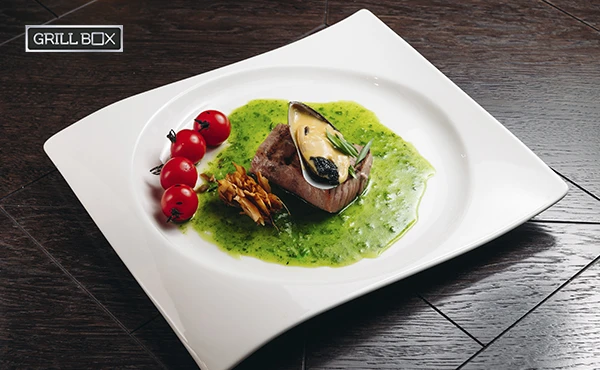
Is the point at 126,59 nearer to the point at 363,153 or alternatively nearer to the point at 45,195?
the point at 45,195

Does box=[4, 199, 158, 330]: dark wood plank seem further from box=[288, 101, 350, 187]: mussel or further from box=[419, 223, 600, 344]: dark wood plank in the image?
box=[419, 223, 600, 344]: dark wood plank

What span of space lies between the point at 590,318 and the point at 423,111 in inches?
43.1

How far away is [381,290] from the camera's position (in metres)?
2.23

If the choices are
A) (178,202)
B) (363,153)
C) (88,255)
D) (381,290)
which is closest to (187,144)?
(178,202)

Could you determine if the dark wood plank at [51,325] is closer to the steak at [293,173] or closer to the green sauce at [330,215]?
the green sauce at [330,215]

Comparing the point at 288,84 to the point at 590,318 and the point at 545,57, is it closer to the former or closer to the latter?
the point at 545,57

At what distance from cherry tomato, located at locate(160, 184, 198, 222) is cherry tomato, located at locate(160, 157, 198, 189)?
0.09 meters

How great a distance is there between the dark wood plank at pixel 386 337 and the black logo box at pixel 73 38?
1828mm

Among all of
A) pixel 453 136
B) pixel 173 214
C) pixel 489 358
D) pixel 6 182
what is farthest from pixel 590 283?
pixel 6 182

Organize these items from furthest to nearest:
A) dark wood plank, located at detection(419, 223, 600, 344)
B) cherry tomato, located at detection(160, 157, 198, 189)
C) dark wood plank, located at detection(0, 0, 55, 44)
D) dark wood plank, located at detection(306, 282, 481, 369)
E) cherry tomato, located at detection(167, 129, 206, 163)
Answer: dark wood plank, located at detection(0, 0, 55, 44) → cherry tomato, located at detection(167, 129, 206, 163) → cherry tomato, located at detection(160, 157, 198, 189) → dark wood plank, located at detection(419, 223, 600, 344) → dark wood plank, located at detection(306, 282, 481, 369)

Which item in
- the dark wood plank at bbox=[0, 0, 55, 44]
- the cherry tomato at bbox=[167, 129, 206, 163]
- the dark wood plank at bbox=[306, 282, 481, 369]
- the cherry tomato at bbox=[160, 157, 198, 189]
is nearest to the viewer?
the dark wood plank at bbox=[306, 282, 481, 369]

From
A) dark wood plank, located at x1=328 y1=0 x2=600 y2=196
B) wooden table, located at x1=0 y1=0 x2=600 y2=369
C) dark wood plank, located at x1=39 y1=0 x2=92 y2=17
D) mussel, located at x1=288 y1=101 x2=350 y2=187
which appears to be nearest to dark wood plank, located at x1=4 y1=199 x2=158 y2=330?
wooden table, located at x1=0 y1=0 x2=600 y2=369

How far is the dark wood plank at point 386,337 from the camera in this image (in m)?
2.05

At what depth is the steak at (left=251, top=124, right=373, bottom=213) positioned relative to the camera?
2.43 meters
